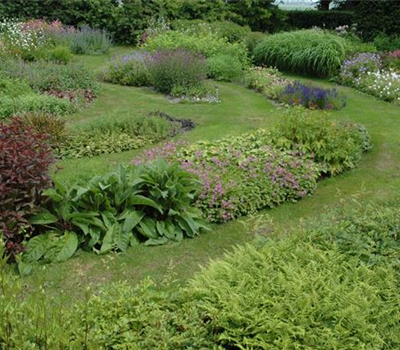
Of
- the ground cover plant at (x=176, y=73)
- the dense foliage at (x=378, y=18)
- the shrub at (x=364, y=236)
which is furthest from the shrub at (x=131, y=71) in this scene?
the dense foliage at (x=378, y=18)

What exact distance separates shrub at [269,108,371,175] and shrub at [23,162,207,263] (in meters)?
2.11

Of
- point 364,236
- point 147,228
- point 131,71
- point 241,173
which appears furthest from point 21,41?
point 364,236

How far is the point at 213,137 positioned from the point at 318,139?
Result: 1.81 meters

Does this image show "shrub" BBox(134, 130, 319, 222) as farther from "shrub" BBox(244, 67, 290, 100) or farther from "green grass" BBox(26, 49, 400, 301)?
"shrub" BBox(244, 67, 290, 100)

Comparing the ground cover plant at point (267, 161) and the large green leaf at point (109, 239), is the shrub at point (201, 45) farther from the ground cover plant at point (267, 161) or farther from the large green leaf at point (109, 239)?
the large green leaf at point (109, 239)

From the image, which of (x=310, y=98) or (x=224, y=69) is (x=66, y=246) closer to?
(x=310, y=98)

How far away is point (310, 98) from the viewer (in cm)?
1053

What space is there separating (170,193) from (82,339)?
9.43ft

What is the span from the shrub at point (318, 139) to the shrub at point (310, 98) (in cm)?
261

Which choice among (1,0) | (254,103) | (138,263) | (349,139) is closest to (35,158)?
(138,263)

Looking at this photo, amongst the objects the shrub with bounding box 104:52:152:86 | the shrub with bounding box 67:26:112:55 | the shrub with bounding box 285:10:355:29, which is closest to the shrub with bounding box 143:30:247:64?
the shrub with bounding box 104:52:152:86

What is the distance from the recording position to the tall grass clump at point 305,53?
14.7 m

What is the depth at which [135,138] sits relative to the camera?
27.4 feet

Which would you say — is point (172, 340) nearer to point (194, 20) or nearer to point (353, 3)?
point (194, 20)
